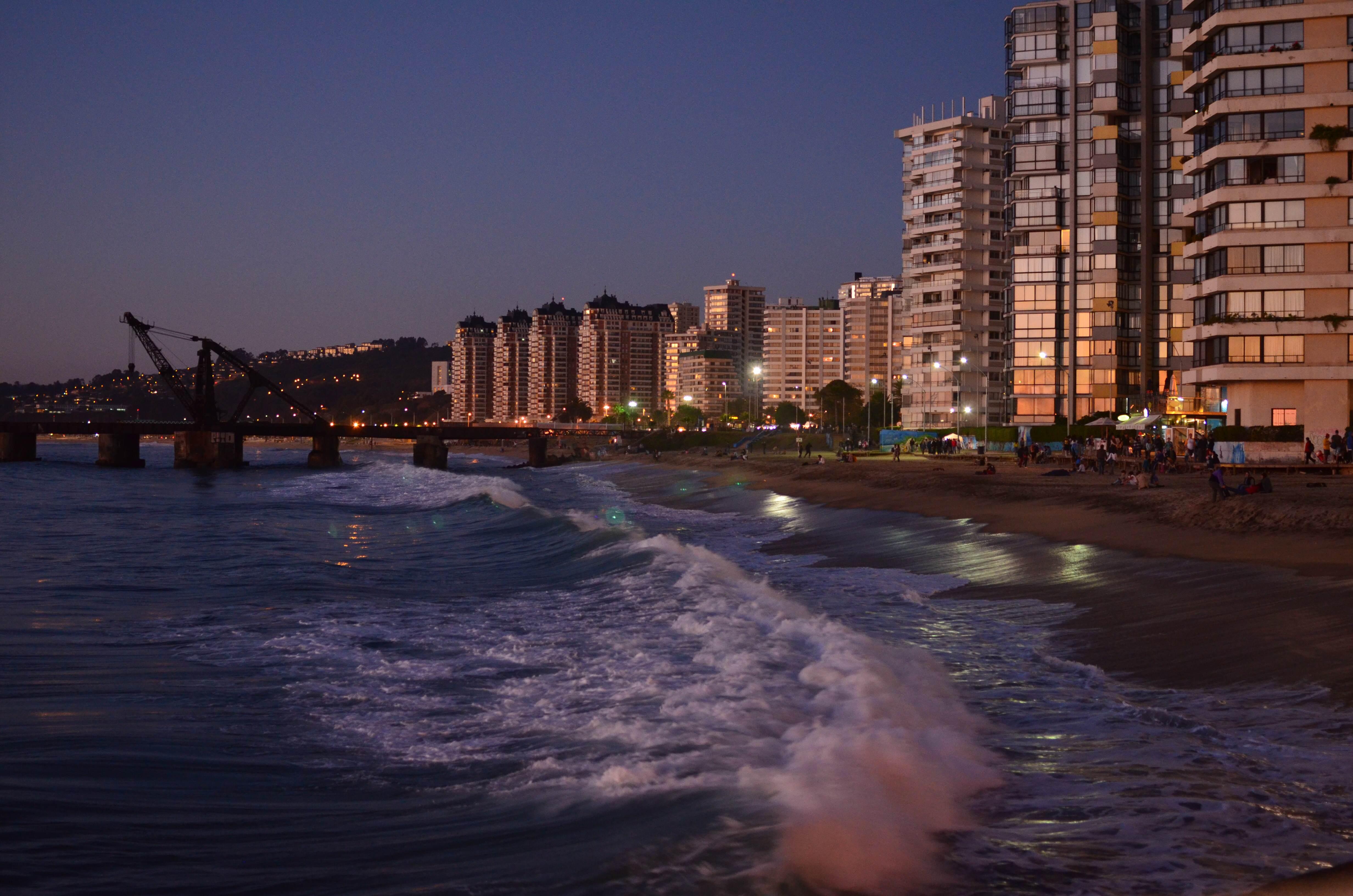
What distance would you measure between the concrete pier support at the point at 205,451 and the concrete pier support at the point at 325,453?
26.9ft

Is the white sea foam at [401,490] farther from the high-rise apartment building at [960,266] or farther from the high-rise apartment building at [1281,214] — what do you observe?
the high-rise apartment building at [960,266]

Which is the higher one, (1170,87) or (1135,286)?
(1170,87)

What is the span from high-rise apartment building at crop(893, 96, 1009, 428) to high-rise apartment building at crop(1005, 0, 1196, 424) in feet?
70.3

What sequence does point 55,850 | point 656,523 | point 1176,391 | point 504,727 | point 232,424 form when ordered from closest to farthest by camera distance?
point 55,850, point 504,727, point 656,523, point 1176,391, point 232,424

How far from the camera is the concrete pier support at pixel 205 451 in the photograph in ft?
377

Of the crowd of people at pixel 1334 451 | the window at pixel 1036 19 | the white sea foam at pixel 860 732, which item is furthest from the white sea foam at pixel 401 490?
the window at pixel 1036 19

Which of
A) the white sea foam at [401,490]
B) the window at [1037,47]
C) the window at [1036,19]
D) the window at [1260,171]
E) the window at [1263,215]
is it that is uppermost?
the window at [1036,19]

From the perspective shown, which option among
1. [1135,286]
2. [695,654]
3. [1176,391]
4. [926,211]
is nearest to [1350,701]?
[695,654]

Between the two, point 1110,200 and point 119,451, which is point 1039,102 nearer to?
point 1110,200

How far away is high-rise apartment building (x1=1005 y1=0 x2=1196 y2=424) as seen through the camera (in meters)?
90.1

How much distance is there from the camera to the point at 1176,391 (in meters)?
84.2

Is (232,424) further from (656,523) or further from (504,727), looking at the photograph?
(504,727)

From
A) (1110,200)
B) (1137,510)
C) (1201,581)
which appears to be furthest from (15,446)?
(1201,581)

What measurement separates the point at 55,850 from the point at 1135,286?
96.0 m
